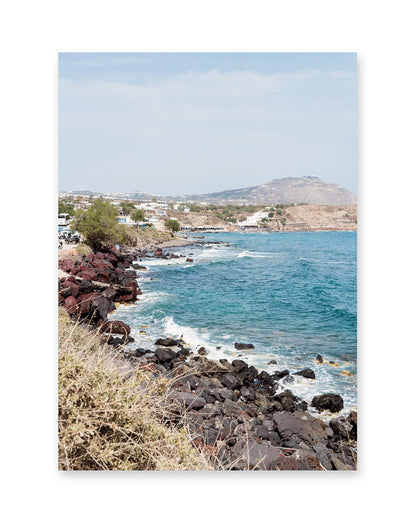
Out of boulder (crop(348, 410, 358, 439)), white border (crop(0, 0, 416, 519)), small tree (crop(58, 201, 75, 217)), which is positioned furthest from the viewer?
small tree (crop(58, 201, 75, 217))

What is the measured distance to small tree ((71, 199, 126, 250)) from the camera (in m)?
4.05

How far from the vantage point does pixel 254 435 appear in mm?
3404

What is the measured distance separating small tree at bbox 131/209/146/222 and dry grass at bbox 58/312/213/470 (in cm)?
194

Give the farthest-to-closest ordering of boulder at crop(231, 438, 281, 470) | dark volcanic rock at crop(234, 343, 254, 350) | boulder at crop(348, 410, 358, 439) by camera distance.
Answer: dark volcanic rock at crop(234, 343, 254, 350) < boulder at crop(348, 410, 358, 439) < boulder at crop(231, 438, 281, 470)

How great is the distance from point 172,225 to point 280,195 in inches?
55.5

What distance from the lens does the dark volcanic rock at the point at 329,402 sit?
11.3 feet

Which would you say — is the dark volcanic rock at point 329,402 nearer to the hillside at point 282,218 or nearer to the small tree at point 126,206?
the hillside at point 282,218

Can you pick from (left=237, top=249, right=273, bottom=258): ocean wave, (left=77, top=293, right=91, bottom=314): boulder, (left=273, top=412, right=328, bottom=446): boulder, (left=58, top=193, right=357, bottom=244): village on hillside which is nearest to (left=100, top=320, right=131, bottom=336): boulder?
(left=77, top=293, right=91, bottom=314): boulder

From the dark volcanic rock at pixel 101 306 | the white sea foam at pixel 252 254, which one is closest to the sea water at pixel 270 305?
the white sea foam at pixel 252 254

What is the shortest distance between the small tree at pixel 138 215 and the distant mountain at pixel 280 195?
333 millimetres

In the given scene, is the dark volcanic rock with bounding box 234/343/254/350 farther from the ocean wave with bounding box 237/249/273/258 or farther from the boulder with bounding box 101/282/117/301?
the boulder with bounding box 101/282/117/301

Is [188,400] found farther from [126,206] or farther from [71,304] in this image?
[126,206]

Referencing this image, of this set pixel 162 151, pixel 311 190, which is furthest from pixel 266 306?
pixel 162 151

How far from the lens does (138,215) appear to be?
4.63m
